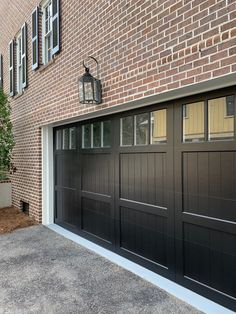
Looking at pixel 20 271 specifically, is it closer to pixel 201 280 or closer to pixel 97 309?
pixel 97 309

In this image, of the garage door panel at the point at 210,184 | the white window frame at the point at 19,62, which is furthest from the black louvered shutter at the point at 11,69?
the garage door panel at the point at 210,184

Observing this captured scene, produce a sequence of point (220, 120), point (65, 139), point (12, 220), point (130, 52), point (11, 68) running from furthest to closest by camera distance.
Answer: point (11, 68)
point (12, 220)
point (65, 139)
point (130, 52)
point (220, 120)

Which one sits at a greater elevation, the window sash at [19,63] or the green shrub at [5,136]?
the window sash at [19,63]

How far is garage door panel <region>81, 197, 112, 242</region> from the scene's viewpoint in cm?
509

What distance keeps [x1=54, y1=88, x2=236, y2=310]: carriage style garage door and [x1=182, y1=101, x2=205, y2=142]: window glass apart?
0.04 ft

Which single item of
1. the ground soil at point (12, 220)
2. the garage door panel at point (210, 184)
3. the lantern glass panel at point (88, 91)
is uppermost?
the lantern glass panel at point (88, 91)

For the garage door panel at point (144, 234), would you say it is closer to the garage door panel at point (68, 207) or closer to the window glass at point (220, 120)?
the window glass at point (220, 120)

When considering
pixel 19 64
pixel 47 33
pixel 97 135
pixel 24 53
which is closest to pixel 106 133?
pixel 97 135

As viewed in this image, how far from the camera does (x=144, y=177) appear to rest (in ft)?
14.0

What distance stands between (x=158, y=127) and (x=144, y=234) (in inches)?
56.9

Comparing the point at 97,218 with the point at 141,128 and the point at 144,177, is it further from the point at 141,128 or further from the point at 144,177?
the point at 141,128

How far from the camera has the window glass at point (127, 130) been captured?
455cm

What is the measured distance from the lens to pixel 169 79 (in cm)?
330

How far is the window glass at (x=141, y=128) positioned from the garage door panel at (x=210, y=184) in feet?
2.68
